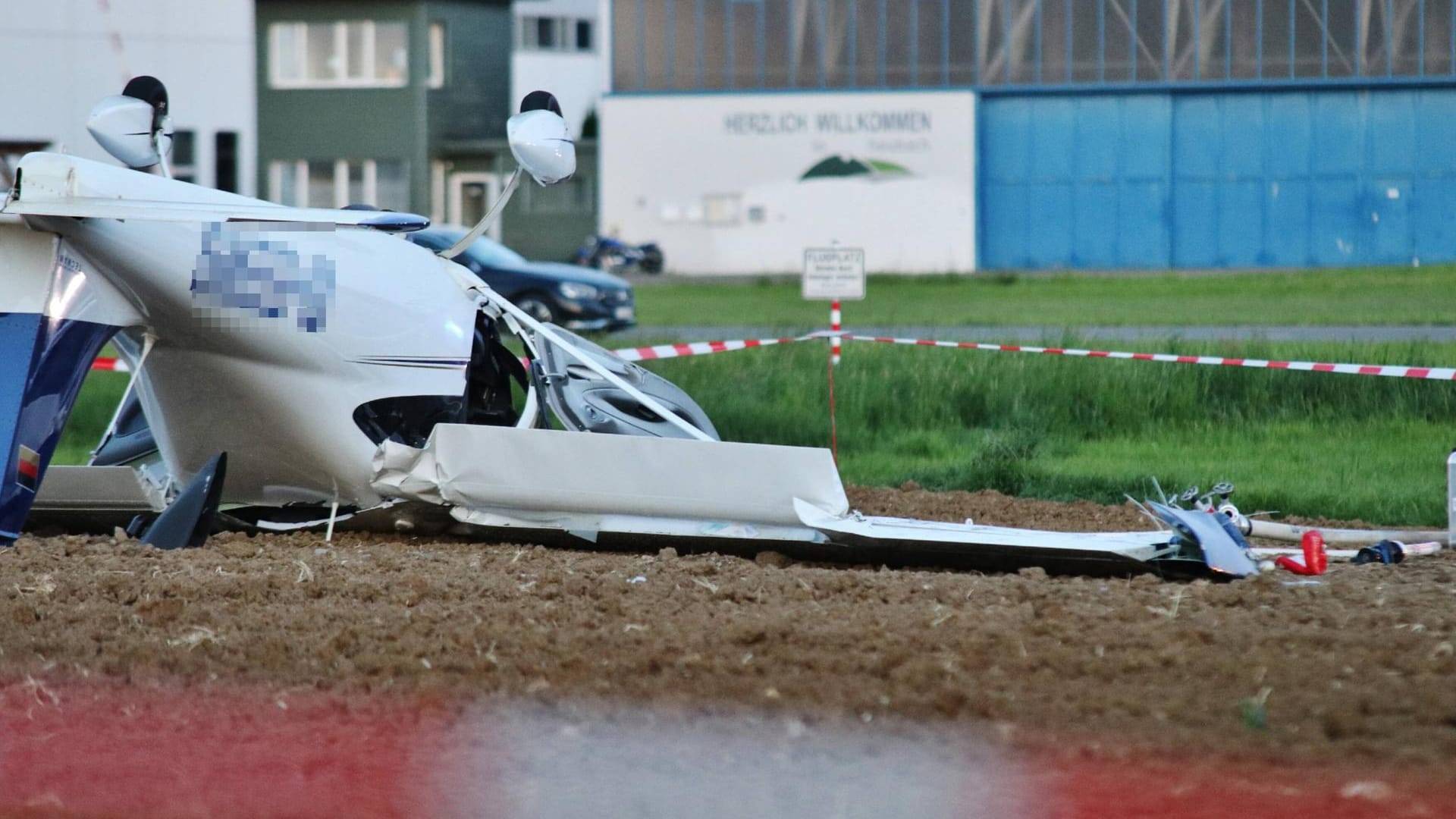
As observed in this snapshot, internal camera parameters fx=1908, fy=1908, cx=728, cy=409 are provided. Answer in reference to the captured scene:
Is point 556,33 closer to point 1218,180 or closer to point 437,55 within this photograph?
point 437,55

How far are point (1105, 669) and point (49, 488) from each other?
6.21m

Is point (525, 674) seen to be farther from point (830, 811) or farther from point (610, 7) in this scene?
point (610, 7)

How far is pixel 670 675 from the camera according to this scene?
19.9ft

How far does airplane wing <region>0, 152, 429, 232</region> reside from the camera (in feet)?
24.6

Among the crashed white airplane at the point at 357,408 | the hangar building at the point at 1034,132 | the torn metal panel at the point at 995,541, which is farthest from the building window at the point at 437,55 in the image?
the torn metal panel at the point at 995,541

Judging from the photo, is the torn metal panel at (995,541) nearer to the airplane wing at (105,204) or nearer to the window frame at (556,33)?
the airplane wing at (105,204)

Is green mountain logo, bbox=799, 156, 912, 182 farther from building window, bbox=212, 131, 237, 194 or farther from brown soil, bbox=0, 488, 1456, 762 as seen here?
brown soil, bbox=0, 488, 1456, 762

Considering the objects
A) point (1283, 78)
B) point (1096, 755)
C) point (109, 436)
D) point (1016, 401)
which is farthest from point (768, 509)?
point (1283, 78)

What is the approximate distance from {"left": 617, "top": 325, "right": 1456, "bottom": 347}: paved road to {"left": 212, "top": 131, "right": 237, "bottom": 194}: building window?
14.9ft

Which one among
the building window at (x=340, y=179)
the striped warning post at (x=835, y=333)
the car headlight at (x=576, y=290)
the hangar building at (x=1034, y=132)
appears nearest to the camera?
the striped warning post at (x=835, y=333)

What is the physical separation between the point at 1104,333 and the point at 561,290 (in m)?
8.25

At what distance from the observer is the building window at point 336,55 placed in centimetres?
4738

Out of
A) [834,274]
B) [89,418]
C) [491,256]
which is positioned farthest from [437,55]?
[834,274]

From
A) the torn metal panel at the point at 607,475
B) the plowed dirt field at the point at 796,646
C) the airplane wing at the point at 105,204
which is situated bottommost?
the plowed dirt field at the point at 796,646
